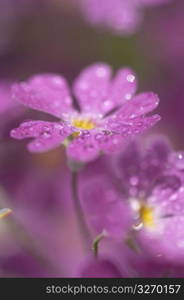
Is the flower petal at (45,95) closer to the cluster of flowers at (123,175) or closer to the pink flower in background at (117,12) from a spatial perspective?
the cluster of flowers at (123,175)

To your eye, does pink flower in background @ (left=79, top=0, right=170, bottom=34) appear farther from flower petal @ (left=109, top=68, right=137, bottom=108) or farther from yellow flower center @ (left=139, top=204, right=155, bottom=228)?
yellow flower center @ (left=139, top=204, right=155, bottom=228)

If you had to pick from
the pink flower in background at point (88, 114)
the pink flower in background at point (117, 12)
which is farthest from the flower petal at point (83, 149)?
the pink flower in background at point (117, 12)

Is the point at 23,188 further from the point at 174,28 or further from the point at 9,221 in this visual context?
the point at 174,28

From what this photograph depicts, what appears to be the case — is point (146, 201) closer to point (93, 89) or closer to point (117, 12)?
point (93, 89)

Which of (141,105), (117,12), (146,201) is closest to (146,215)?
(146,201)

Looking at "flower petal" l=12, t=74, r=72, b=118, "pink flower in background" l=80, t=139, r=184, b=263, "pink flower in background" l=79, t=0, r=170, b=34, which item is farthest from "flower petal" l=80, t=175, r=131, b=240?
"pink flower in background" l=79, t=0, r=170, b=34
